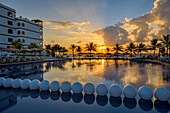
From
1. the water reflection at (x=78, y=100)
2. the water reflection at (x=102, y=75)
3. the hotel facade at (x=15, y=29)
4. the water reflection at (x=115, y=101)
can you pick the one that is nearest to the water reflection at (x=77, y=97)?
the water reflection at (x=78, y=100)

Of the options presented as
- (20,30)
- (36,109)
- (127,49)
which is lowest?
(36,109)

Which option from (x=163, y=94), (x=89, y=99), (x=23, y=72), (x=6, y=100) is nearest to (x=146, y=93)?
(x=163, y=94)

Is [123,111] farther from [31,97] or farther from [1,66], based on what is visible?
[1,66]

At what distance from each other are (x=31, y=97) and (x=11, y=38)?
1696 inches

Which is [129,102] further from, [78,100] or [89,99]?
[78,100]

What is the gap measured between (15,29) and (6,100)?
1757 inches

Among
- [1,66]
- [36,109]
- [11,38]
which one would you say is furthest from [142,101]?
[11,38]

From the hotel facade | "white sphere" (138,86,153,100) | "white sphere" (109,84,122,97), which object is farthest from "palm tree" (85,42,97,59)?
"white sphere" (138,86,153,100)

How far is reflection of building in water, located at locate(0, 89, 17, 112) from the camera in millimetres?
5225

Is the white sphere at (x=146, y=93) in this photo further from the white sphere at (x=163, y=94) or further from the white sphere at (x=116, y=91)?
the white sphere at (x=116, y=91)

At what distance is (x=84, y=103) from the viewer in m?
5.56

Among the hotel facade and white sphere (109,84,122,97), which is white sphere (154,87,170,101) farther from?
the hotel facade

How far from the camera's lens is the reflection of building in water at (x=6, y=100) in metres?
5.22

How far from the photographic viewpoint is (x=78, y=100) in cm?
590
